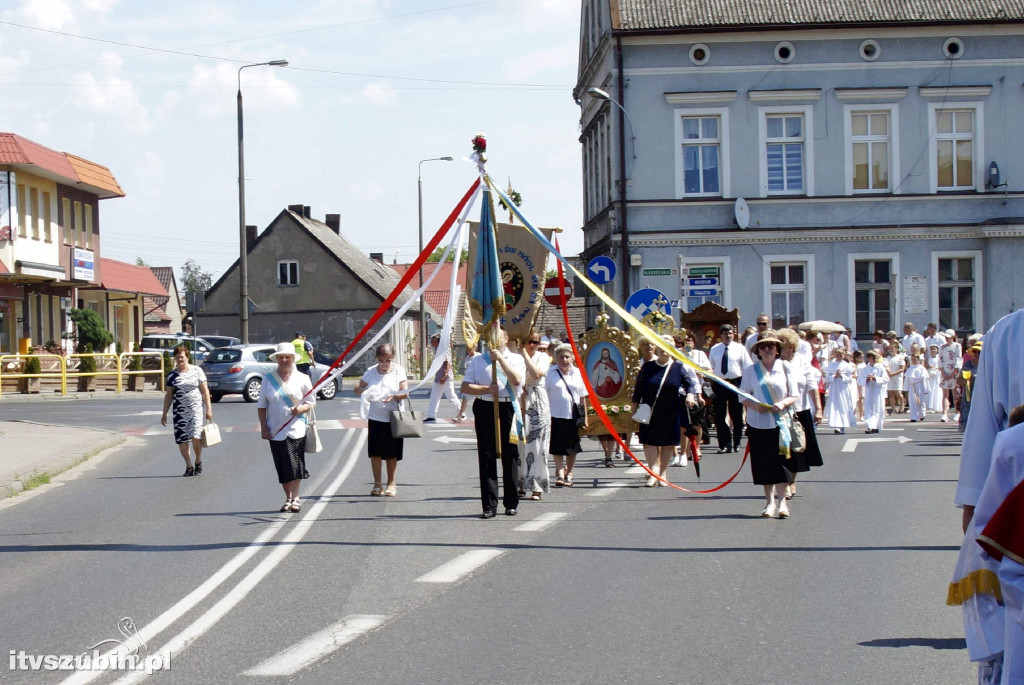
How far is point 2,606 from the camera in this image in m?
7.89

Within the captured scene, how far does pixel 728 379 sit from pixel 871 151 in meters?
18.2

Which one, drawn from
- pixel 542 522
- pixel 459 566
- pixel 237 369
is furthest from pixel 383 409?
pixel 237 369

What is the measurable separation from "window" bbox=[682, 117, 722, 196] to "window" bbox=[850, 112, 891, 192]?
3713mm

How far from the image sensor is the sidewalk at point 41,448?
15.8m

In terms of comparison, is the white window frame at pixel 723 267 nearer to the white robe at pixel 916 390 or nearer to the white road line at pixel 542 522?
the white robe at pixel 916 390

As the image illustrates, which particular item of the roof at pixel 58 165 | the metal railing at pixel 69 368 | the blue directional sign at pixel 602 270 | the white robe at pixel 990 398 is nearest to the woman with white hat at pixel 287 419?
the white robe at pixel 990 398

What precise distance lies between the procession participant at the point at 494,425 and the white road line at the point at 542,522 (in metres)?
0.33

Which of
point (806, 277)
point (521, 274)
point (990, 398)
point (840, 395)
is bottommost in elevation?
point (840, 395)

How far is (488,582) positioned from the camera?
331 inches

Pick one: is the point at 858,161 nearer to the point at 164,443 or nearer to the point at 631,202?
the point at 631,202

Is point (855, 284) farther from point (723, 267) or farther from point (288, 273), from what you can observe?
point (288, 273)

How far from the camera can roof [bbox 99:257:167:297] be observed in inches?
1994

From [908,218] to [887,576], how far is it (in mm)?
27473

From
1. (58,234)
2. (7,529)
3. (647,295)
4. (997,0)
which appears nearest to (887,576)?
(7,529)
